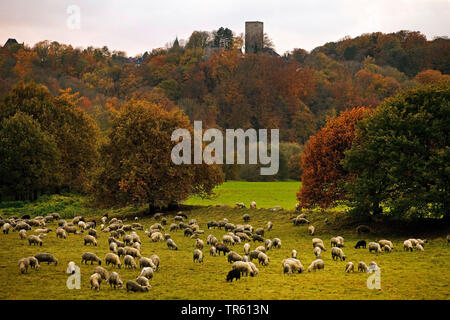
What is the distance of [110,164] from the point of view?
51656 millimetres

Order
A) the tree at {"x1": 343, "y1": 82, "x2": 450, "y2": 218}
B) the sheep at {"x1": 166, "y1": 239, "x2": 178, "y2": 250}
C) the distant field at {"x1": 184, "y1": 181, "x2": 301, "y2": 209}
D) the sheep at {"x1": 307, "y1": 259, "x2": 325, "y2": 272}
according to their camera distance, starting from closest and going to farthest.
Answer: the sheep at {"x1": 307, "y1": 259, "x2": 325, "y2": 272} → the sheep at {"x1": 166, "y1": 239, "x2": 178, "y2": 250} → the tree at {"x1": 343, "y1": 82, "x2": 450, "y2": 218} → the distant field at {"x1": 184, "y1": 181, "x2": 301, "y2": 209}

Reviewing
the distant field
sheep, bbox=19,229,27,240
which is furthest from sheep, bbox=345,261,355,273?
the distant field

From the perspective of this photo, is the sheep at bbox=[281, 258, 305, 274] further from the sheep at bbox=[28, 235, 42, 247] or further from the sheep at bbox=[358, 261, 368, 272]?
the sheep at bbox=[28, 235, 42, 247]

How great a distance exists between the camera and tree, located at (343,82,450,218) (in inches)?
1284

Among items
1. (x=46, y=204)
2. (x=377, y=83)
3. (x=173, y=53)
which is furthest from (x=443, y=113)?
(x=173, y=53)

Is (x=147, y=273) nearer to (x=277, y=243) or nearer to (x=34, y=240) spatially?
(x=277, y=243)

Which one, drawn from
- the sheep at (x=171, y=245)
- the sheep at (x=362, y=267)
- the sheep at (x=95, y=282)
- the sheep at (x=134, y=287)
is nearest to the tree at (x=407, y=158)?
the sheep at (x=362, y=267)

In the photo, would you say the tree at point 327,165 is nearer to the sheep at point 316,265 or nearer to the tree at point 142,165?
the sheep at point 316,265

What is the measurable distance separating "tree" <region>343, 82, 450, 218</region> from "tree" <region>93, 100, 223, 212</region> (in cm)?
1921

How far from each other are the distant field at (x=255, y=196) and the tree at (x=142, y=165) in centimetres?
614

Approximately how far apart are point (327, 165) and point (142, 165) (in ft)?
60.1

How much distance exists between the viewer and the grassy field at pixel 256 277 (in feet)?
64.6

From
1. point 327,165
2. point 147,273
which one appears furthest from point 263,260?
point 327,165
